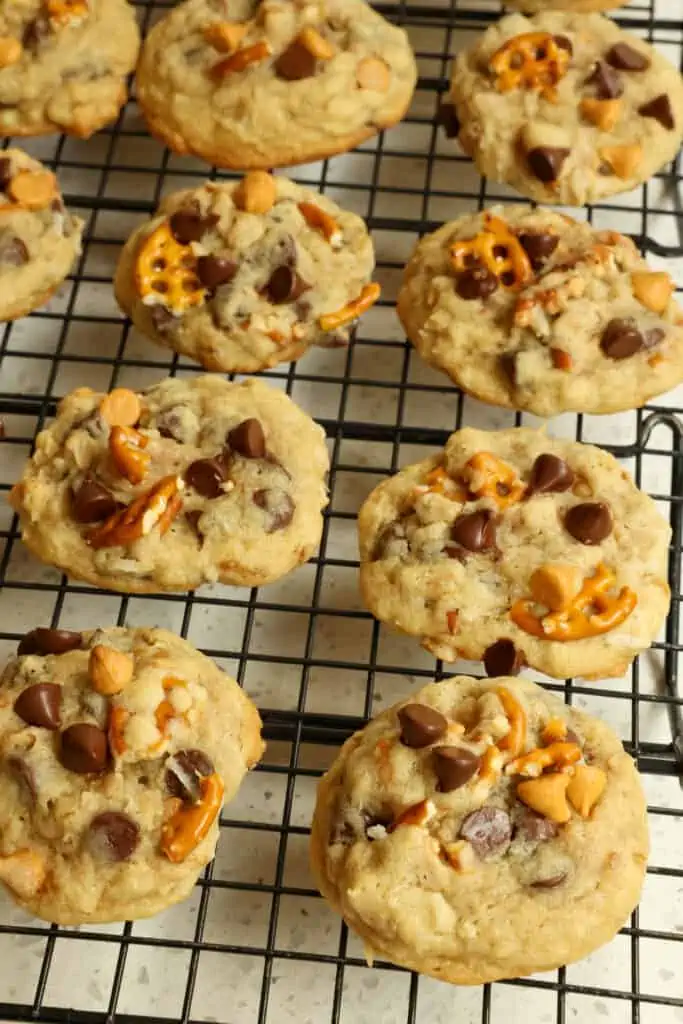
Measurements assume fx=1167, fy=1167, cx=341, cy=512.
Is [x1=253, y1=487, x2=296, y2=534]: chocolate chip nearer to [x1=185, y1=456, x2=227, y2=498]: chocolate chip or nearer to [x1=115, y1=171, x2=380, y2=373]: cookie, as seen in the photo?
[x1=185, y1=456, x2=227, y2=498]: chocolate chip

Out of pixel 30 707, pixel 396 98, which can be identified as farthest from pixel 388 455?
pixel 30 707

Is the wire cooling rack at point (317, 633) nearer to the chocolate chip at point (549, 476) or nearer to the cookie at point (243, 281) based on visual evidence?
the cookie at point (243, 281)

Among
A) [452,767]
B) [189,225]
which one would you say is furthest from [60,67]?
[452,767]

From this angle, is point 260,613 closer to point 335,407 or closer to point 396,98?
point 335,407

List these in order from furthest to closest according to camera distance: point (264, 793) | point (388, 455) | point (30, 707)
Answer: point (388, 455)
point (264, 793)
point (30, 707)

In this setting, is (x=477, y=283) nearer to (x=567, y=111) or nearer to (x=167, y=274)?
(x=567, y=111)

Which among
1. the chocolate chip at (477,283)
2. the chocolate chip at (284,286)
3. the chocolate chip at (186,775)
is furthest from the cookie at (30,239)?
the chocolate chip at (186,775)

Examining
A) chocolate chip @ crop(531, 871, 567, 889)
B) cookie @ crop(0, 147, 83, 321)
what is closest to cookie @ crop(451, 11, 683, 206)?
cookie @ crop(0, 147, 83, 321)
